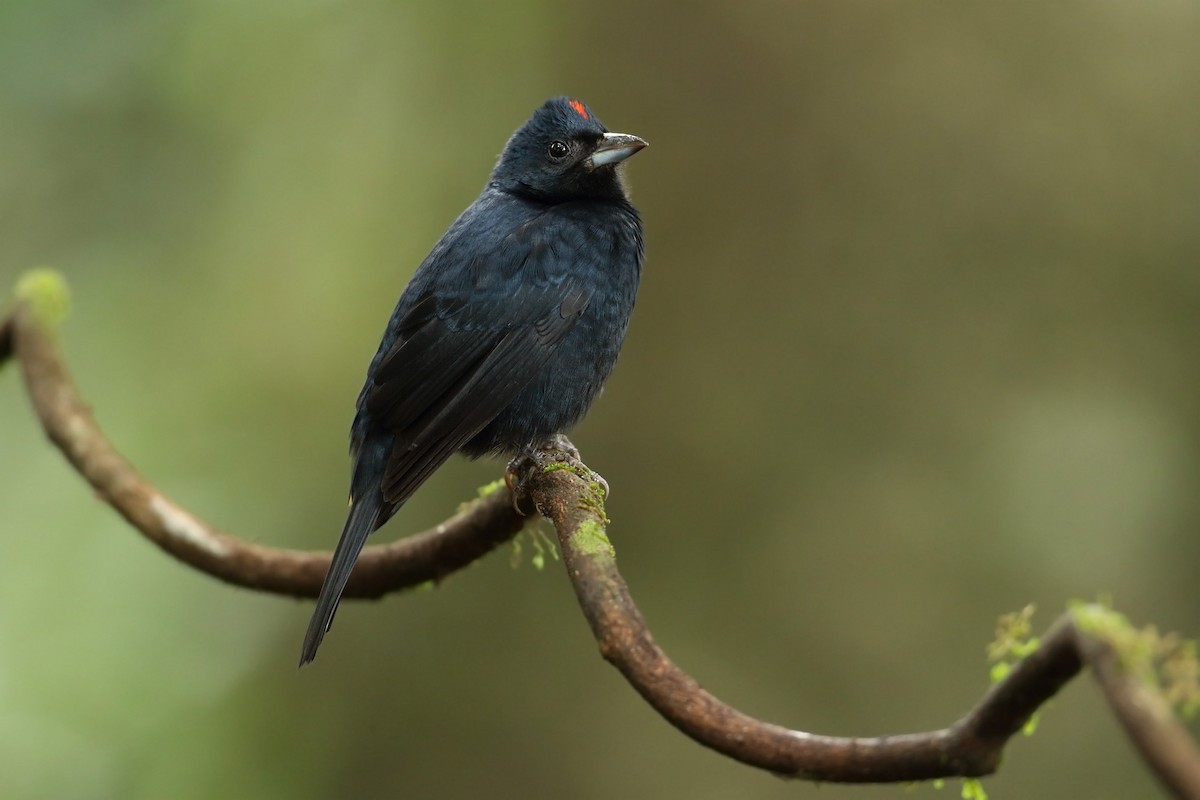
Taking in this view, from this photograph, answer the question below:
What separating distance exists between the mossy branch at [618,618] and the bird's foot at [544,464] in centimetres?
3

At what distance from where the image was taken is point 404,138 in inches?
239

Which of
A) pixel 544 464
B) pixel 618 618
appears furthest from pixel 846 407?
pixel 618 618

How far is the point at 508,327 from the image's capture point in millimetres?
3531

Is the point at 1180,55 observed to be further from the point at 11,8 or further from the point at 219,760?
the point at 11,8

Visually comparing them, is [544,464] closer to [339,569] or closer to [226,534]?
[339,569]

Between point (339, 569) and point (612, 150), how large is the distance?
1.71m

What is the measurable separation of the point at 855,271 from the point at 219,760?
11.9 feet

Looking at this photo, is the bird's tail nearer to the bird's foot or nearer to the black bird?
the black bird

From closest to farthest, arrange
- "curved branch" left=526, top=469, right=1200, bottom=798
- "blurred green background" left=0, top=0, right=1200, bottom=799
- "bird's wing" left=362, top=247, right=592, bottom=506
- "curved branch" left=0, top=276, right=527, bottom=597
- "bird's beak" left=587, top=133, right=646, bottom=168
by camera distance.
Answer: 1. "curved branch" left=526, top=469, right=1200, bottom=798
2. "curved branch" left=0, top=276, right=527, bottom=597
3. "bird's wing" left=362, top=247, right=592, bottom=506
4. "bird's beak" left=587, top=133, right=646, bottom=168
5. "blurred green background" left=0, top=0, right=1200, bottom=799

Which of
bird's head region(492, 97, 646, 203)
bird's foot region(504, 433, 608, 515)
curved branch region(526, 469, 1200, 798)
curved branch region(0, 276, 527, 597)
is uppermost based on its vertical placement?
bird's head region(492, 97, 646, 203)

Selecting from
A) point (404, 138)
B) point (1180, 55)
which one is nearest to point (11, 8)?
point (404, 138)

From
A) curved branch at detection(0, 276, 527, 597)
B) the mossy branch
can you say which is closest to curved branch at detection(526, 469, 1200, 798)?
the mossy branch

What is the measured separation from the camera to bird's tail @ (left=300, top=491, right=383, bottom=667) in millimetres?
2631

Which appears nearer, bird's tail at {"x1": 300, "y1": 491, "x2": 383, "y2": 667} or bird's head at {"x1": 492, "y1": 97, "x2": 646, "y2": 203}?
bird's tail at {"x1": 300, "y1": 491, "x2": 383, "y2": 667}
